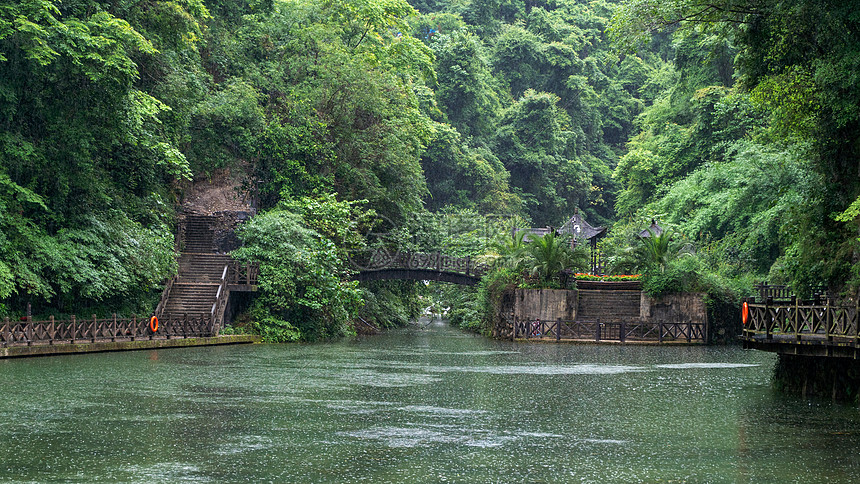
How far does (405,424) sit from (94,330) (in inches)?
634

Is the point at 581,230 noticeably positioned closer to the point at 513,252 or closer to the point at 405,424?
the point at 513,252

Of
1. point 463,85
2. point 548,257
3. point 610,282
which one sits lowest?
point 610,282

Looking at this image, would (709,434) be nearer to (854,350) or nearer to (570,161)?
(854,350)

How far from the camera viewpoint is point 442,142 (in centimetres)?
6275

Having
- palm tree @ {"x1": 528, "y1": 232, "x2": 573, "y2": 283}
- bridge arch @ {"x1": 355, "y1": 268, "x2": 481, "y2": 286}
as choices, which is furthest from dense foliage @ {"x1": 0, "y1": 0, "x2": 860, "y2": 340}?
bridge arch @ {"x1": 355, "y1": 268, "x2": 481, "y2": 286}

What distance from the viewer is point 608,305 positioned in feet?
129

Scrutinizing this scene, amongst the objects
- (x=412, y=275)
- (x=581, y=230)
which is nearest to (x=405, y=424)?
(x=412, y=275)

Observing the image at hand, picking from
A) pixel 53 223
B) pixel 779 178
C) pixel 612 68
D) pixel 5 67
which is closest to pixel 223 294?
pixel 53 223

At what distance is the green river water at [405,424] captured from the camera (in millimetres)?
11188

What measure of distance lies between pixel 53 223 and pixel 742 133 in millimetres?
35767

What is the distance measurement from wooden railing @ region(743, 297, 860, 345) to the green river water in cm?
126

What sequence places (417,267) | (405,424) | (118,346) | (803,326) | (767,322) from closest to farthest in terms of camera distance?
(405,424) → (803,326) → (767,322) → (118,346) → (417,267)

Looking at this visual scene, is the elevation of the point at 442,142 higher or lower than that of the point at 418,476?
higher

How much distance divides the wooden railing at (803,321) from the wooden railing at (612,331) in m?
16.2
